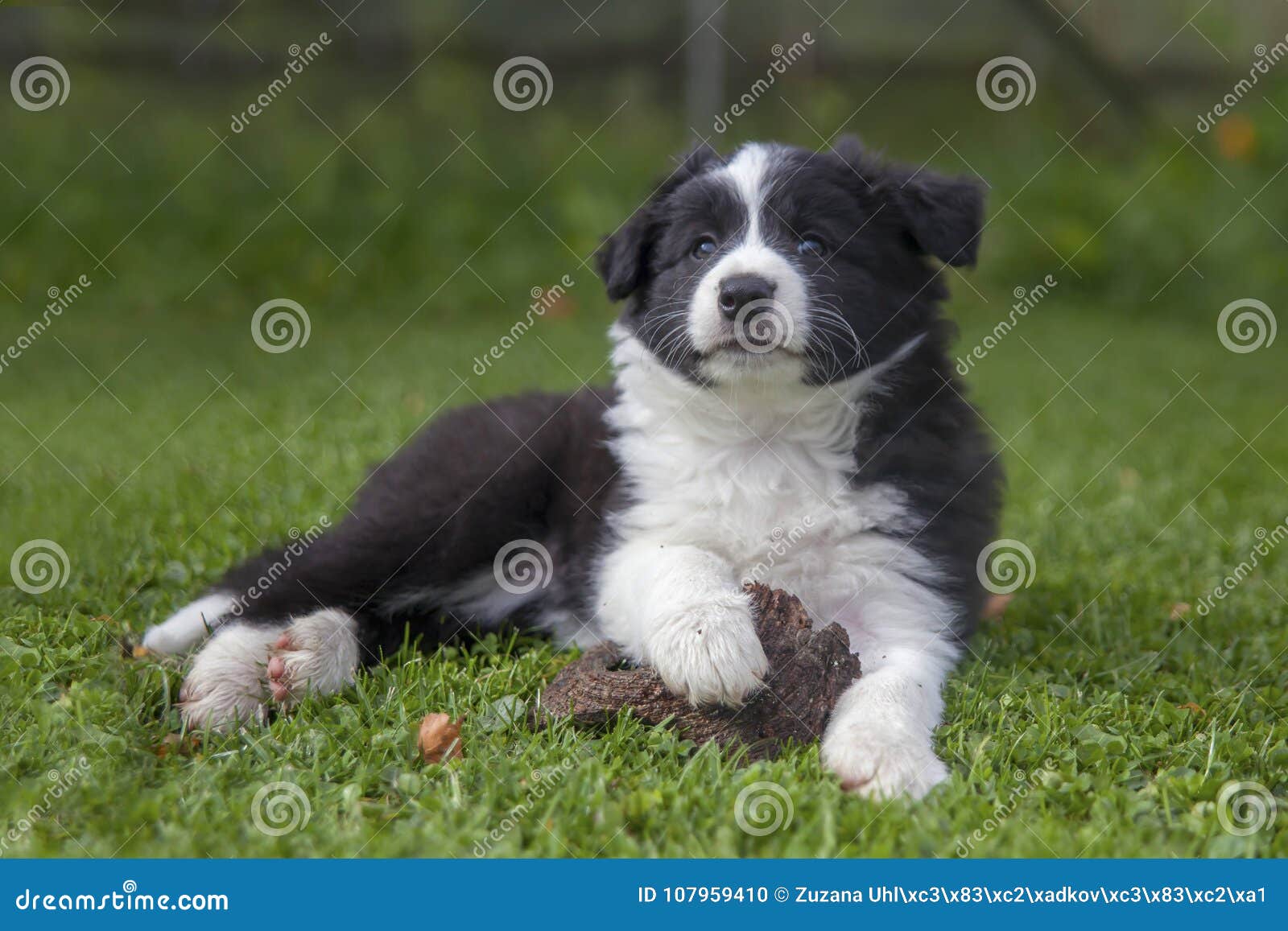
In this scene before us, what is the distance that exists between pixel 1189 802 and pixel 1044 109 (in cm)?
1113

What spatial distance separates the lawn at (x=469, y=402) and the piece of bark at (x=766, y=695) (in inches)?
3.9

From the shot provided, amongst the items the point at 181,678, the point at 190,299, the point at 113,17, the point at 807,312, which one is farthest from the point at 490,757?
the point at 113,17

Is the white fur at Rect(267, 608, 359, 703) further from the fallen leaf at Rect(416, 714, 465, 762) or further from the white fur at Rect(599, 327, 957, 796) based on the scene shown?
the white fur at Rect(599, 327, 957, 796)

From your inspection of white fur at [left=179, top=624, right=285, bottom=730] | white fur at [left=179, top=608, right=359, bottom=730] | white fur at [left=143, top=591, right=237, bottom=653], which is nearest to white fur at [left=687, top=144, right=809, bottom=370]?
white fur at [left=179, top=608, right=359, bottom=730]

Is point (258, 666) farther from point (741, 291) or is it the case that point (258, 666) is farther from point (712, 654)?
point (741, 291)

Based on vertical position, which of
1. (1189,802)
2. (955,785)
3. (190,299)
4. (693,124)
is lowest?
(190,299)

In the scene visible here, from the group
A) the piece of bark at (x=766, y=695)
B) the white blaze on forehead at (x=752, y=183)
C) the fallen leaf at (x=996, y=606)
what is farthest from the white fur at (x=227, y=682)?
the fallen leaf at (x=996, y=606)

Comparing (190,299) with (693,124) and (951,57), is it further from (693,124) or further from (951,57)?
(951,57)

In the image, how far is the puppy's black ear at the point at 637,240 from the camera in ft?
12.9

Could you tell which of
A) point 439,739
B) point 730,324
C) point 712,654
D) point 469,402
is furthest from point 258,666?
point 469,402

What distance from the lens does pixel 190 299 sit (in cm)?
948

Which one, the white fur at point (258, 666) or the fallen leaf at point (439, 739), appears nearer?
the fallen leaf at point (439, 739)

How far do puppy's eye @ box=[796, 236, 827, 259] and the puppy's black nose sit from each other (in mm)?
285

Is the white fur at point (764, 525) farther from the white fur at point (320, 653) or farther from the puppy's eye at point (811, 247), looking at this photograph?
the white fur at point (320, 653)
